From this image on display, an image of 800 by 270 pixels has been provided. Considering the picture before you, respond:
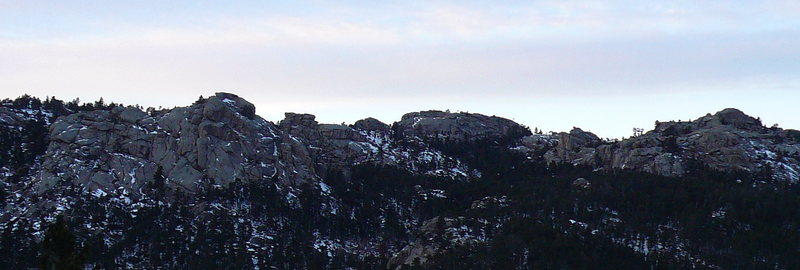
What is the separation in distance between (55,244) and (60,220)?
205cm

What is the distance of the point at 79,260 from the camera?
74750 millimetres

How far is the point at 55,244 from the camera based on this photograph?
75375 millimetres

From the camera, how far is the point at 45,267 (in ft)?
247

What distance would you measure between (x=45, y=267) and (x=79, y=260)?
122 inches

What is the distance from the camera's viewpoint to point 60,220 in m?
75.2

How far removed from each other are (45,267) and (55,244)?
6.68 ft

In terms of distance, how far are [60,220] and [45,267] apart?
4.06 m

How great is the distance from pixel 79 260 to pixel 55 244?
102 inches
